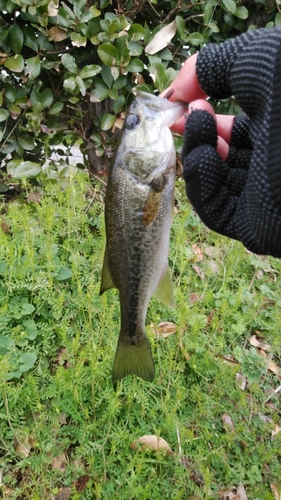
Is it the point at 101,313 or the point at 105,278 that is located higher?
the point at 105,278

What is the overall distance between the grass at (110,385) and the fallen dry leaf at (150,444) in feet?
0.09

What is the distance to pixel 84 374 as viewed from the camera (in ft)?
7.59

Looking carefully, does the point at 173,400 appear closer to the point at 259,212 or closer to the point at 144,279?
the point at 144,279

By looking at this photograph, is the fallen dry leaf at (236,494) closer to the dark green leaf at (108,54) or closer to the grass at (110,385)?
the grass at (110,385)

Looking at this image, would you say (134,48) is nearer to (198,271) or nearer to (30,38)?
(30,38)

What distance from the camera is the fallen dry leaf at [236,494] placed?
2.15 metres

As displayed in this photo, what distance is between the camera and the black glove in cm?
136

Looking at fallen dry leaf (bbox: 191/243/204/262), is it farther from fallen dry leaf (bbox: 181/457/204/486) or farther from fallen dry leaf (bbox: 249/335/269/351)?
fallen dry leaf (bbox: 181/457/204/486)

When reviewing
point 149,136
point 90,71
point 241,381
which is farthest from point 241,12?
point 241,381

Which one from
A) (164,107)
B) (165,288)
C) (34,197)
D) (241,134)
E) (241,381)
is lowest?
(241,381)

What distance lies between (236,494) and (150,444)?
487 mm

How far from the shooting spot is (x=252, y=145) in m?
1.60

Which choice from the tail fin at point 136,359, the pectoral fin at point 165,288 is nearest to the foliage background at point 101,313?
the tail fin at point 136,359

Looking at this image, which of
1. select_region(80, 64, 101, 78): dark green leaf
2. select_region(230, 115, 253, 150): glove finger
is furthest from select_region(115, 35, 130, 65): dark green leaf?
select_region(230, 115, 253, 150): glove finger
